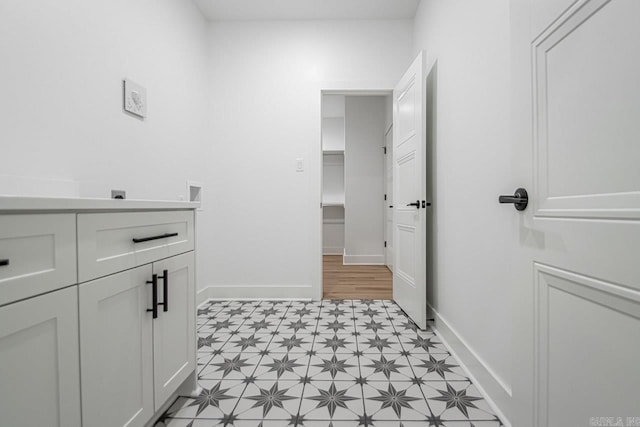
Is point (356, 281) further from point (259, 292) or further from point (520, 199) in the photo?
point (520, 199)

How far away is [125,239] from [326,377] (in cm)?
112

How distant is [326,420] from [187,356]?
633mm

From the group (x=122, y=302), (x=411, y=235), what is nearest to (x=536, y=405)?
(x=122, y=302)

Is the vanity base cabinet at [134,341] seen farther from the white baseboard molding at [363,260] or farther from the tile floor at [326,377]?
the white baseboard molding at [363,260]

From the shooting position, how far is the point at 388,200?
4.01 metres

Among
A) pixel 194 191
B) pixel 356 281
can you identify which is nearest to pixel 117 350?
pixel 194 191

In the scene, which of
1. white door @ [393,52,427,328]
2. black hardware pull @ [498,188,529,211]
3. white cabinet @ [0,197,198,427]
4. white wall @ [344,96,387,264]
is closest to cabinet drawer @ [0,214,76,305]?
white cabinet @ [0,197,198,427]

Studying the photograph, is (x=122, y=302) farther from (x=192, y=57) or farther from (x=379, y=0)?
(x=379, y=0)

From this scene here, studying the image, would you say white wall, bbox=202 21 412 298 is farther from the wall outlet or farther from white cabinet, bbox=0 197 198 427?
white cabinet, bbox=0 197 198 427

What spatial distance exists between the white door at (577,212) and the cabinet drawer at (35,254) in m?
1.17

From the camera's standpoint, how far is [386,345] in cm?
179

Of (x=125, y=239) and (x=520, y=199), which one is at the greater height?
(x=520, y=199)

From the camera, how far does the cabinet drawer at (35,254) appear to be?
0.57 metres

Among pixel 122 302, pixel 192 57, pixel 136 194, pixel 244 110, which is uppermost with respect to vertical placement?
pixel 192 57
